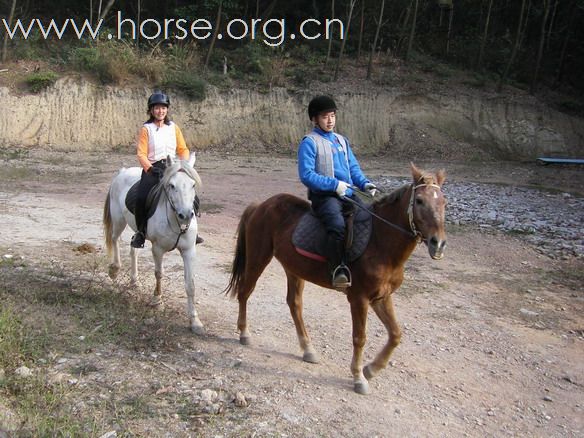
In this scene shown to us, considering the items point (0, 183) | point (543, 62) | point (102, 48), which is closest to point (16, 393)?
point (0, 183)

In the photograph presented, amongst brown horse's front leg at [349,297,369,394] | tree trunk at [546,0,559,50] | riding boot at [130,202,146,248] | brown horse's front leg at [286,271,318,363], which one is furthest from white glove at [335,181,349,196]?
tree trunk at [546,0,559,50]

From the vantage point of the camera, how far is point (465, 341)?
5.97 m

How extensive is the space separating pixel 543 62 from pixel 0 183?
25.8m

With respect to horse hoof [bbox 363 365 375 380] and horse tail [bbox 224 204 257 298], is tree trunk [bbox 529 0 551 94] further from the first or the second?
horse hoof [bbox 363 365 375 380]

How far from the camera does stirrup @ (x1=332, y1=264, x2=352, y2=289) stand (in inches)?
179

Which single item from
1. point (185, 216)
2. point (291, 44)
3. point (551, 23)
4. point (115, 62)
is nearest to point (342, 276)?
point (185, 216)

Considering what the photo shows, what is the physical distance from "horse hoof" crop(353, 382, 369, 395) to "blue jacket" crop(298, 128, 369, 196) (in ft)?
5.37

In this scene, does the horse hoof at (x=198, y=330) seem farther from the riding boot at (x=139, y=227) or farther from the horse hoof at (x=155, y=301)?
the riding boot at (x=139, y=227)

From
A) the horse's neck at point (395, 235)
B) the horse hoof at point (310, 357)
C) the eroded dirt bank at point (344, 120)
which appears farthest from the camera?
the eroded dirt bank at point (344, 120)

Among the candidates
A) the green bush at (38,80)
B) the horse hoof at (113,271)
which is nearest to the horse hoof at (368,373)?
the horse hoof at (113,271)

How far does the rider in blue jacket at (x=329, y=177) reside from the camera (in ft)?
15.1

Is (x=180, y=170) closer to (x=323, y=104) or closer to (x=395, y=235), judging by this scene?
(x=323, y=104)

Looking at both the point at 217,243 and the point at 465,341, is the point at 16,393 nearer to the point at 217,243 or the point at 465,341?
the point at 465,341

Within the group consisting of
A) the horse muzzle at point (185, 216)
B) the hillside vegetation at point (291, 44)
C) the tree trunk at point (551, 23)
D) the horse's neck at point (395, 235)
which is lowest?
the horse muzzle at point (185, 216)
